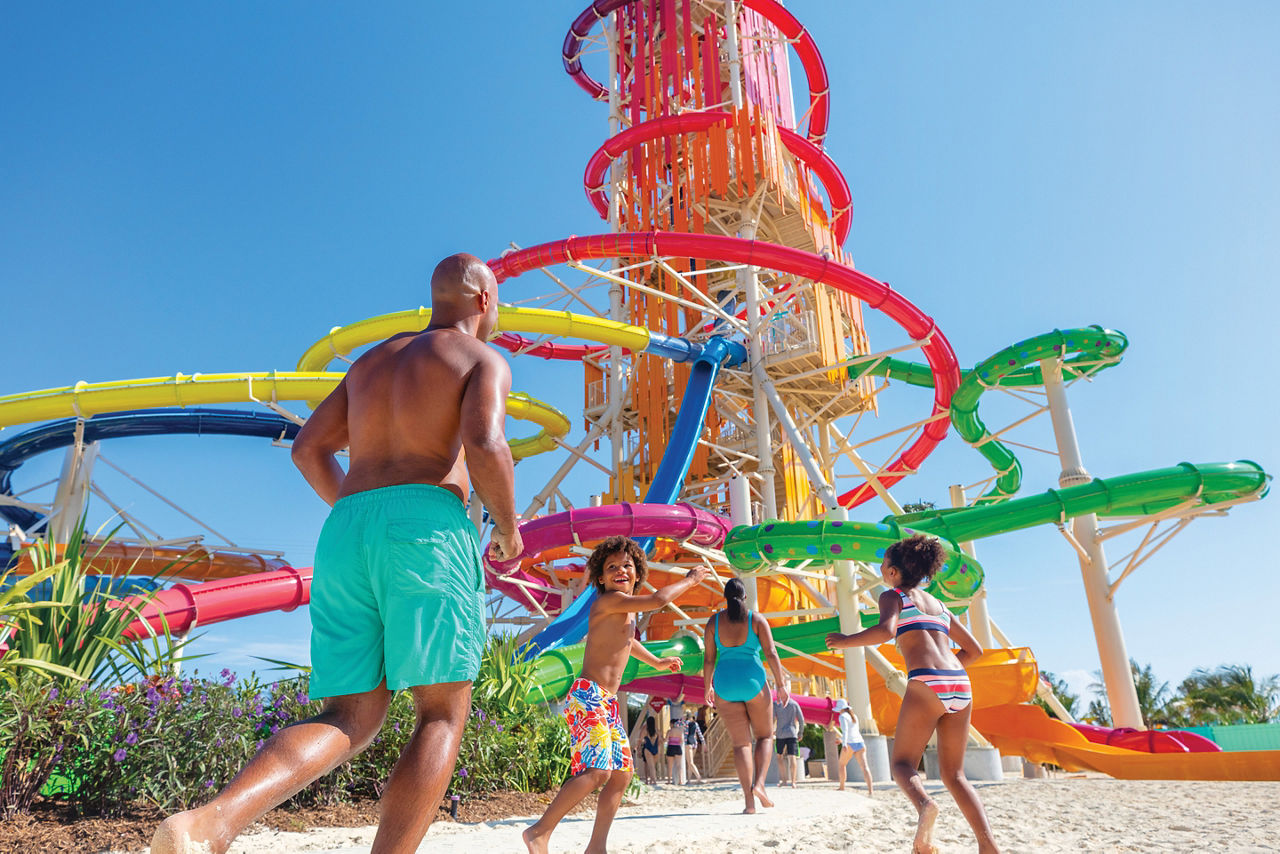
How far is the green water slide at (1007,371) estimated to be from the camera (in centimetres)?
1461

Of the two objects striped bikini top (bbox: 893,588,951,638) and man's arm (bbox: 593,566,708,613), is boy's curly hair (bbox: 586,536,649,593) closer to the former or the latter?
man's arm (bbox: 593,566,708,613)

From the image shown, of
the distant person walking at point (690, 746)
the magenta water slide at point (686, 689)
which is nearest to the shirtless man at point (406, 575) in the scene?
the distant person walking at point (690, 746)

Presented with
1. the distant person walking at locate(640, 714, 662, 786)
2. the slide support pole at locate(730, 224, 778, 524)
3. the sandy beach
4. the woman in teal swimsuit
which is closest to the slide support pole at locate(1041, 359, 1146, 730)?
the slide support pole at locate(730, 224, 778, 524)

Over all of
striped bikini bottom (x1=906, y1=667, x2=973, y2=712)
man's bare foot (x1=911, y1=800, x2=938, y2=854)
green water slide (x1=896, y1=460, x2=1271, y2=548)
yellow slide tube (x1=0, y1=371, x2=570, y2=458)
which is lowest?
man's bare foot (x1=911, y1=800, x2=938, y2=854)

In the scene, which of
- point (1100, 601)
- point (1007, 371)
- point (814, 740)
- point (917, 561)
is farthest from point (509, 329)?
point (814, 740)

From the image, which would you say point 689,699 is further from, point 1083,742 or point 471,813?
point 471,813

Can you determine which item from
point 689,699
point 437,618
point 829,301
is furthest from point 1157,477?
Answer: point 437,618

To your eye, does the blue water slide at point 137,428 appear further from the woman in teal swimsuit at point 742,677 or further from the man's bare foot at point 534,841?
the man's bare foot at point 534,841

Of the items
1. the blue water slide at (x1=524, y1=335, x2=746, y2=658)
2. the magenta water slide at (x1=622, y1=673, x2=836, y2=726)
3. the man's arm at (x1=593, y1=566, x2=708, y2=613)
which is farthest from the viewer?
the magenta water slide at (x1=622, y1=673, x2=836, y2=726)

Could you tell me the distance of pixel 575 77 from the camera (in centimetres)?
2530

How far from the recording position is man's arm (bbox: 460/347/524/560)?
211 centimetres

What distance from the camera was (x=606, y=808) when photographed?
3.62 meters

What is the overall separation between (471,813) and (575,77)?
23.9 metres

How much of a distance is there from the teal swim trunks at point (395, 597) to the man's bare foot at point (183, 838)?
41 cm
